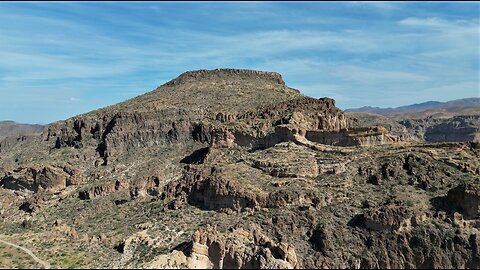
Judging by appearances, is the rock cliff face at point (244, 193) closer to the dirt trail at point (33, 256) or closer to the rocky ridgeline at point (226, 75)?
the dirt trail at point (33, 256)

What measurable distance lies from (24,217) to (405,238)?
54.8 meters

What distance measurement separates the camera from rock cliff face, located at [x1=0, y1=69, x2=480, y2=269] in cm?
6631

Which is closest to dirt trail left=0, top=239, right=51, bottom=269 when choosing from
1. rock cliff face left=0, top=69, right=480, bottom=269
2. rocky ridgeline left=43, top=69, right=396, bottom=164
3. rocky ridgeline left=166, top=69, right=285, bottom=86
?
rock cliff face left=0, top=69, right=480, bottom=269

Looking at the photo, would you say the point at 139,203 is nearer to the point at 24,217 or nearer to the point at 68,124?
the point at 24,217

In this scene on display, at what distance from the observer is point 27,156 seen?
10925 cm

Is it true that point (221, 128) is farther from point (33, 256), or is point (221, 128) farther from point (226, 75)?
point (226, 75)

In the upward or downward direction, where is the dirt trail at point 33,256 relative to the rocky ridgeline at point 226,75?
downward

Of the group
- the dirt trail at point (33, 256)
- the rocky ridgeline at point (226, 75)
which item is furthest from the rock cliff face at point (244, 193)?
the rocky ridgeline at point (226, 75)

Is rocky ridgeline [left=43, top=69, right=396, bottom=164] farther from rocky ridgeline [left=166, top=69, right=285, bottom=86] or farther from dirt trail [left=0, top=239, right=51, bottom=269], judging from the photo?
dirt trail [left=0, top=239, right=51, bottom=269]

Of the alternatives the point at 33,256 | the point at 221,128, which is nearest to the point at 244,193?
the point at 221,128

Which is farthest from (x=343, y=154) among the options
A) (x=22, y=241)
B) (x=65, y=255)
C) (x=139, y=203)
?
(x=22, y=241)

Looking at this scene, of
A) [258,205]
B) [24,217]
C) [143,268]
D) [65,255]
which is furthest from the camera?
[24,217]

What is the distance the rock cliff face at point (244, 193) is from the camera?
66312 mm

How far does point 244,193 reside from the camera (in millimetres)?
72312
